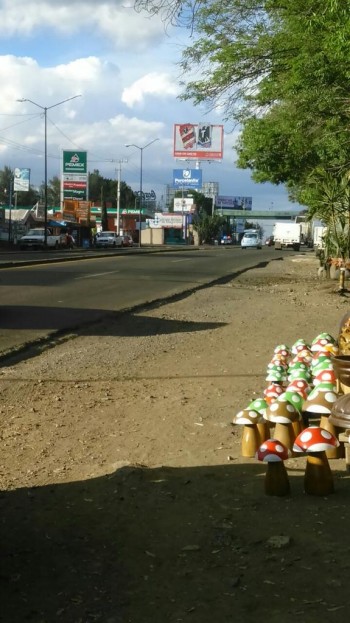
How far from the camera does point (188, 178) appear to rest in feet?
341

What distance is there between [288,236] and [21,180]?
110ft

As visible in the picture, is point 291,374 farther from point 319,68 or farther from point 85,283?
point 85,283

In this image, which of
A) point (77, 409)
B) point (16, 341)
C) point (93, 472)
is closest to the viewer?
point (93, 472)

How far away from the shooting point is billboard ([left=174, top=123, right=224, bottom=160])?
8194 centimetres

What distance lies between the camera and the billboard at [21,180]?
86.1 metres

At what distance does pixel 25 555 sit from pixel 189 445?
2090 millimetres

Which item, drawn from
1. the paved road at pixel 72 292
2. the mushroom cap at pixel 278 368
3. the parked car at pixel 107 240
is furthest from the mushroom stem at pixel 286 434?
the parked car at pixel 107 240

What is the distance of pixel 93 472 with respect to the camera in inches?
201

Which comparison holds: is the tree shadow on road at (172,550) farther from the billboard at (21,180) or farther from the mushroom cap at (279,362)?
the billboard at (21,180)

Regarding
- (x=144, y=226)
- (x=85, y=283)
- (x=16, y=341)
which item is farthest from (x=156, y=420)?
(x=144, y=226)

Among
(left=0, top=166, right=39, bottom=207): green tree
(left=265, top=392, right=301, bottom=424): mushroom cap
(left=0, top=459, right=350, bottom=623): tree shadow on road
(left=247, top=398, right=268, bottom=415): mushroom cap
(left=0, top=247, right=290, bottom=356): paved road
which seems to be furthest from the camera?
(left=0, top=166, right=39, bottom=207): green tree

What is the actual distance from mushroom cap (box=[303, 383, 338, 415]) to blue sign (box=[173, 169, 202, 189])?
328ft

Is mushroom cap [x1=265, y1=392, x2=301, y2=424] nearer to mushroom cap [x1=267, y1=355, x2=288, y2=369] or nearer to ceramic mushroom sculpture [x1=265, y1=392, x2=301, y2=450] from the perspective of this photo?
ceramic mushroom sculpture [x1=265, y1=392, x2=301, y2=450]

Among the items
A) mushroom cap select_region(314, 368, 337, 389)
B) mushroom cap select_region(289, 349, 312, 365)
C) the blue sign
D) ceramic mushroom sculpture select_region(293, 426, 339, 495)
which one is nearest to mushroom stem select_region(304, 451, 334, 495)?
ceramic mushroom sculpture select_region(293, 426, 339, 495)
